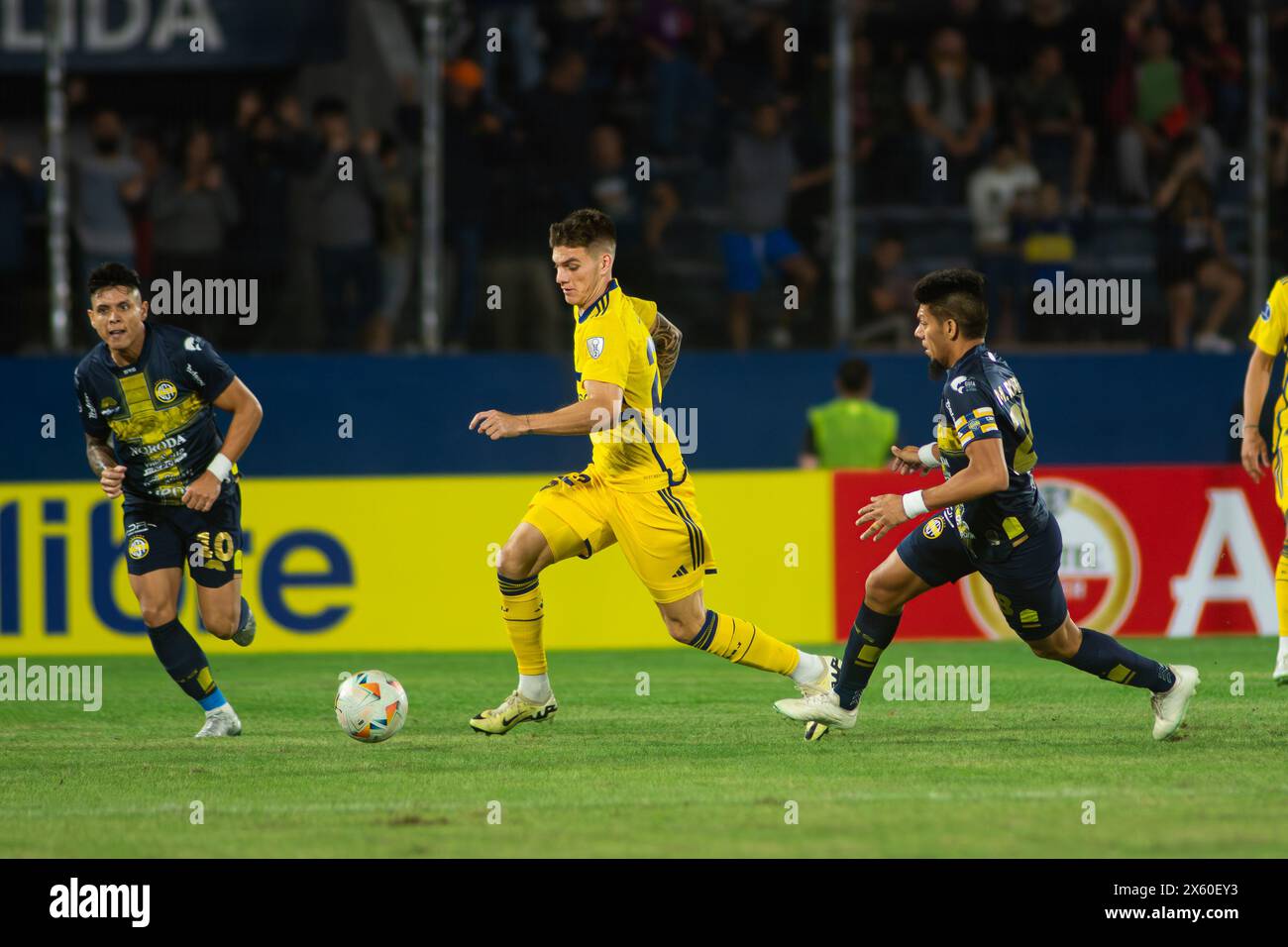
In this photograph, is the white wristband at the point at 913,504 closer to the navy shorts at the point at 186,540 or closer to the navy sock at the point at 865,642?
the navy sock at the point at 865,642

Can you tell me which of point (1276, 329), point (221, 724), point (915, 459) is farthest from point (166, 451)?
point (1276, 329)

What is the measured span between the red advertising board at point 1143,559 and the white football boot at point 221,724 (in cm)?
509

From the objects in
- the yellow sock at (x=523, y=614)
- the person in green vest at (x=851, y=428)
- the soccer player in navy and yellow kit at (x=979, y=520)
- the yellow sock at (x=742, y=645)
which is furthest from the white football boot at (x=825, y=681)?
the person in green vest at (x=851, y=428)

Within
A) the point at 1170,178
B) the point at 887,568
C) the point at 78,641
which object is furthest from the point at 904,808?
the point at 1170,178

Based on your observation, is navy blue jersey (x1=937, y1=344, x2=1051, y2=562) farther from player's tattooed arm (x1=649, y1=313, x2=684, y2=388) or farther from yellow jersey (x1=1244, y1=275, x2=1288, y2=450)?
yellow jersey (x1=1244, y1=275, x2=1288, y2=450)

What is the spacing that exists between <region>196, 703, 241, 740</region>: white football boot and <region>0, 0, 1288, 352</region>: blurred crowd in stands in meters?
6.29

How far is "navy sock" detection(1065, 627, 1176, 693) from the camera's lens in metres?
7.87

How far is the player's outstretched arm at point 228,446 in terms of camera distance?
8336 mm

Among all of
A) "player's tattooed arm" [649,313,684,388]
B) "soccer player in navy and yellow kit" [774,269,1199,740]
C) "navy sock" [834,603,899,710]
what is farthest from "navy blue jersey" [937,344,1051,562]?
"player's tattooed arm" [649,313,684,388]

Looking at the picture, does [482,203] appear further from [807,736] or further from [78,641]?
[807,736]

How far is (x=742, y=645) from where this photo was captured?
8328 mm

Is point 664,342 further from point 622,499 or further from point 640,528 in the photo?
point 640,528

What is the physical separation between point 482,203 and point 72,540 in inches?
161
